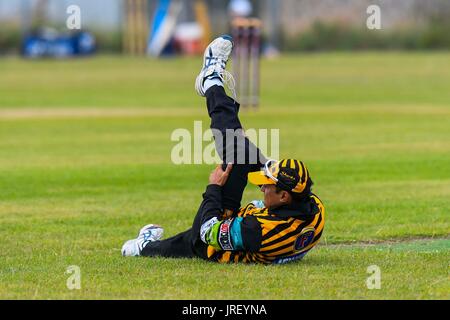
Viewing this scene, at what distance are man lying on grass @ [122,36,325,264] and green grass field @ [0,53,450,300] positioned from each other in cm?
19

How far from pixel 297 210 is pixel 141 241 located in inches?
68.7

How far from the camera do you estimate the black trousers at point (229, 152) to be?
941 cm

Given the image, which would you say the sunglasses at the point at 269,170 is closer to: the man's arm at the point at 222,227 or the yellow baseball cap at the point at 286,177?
the yellow baseball cap at the point at 286,177

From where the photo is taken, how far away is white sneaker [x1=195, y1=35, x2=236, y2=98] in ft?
32.2

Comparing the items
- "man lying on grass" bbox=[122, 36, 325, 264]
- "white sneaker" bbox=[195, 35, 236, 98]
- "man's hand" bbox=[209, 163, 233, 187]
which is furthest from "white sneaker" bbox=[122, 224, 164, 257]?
"white sneaker" bbox=[195, 35, 236, 98]

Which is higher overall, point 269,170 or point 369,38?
point 269,170

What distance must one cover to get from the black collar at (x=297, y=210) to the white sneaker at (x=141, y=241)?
1513 mm

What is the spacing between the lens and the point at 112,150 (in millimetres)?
21422

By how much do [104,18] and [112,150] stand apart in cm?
5205

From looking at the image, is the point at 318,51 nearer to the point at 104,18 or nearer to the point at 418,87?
the point at 104,18

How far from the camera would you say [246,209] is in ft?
32.0

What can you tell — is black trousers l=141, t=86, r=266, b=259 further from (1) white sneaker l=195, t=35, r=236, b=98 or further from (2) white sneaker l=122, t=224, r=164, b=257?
(2) white sneaker l=122, t=224, r=164, b=257

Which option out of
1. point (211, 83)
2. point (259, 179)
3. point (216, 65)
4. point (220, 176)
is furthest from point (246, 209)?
point (216, 65)

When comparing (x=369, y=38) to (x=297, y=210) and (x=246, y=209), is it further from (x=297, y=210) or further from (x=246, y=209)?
(x=297, y=210)
